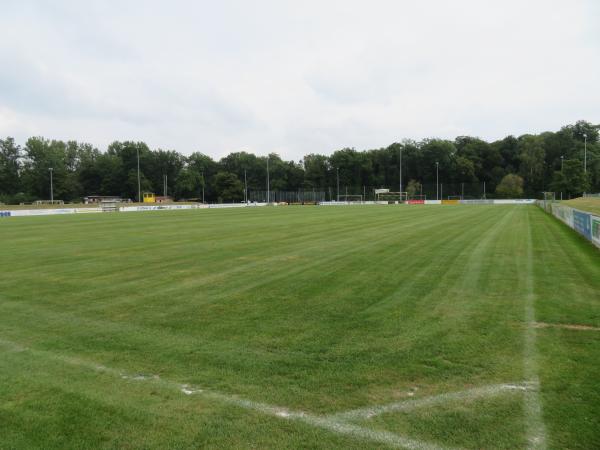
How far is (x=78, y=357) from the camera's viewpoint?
5016mm

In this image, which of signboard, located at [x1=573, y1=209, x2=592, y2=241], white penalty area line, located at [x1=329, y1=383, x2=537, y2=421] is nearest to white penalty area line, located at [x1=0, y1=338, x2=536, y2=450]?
white penalty area line, located at [x1=329, y1=383, x2=537, y2=421]

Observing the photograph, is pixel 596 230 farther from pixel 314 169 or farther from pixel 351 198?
pixel 314 169

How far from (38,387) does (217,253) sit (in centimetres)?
922

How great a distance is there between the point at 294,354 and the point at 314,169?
128 metres

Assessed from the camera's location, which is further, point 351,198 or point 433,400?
point 351,198

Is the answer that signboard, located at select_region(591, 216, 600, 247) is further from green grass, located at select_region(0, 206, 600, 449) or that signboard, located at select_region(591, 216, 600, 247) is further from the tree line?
the tree line

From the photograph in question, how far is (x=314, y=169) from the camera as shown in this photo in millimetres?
131375

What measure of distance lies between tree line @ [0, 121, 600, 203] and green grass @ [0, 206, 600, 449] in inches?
3658

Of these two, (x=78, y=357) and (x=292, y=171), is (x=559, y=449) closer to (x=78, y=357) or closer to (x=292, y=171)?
(x=78, y=357)

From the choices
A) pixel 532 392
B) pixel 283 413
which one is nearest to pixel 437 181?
pixel 532 392

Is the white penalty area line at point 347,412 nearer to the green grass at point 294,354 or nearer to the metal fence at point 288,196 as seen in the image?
the green grass at point 294,354

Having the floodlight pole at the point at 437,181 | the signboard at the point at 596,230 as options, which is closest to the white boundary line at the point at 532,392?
the signboard at the point at 596,230

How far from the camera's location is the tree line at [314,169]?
10600 centimetres

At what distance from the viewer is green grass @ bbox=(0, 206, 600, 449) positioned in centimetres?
346
